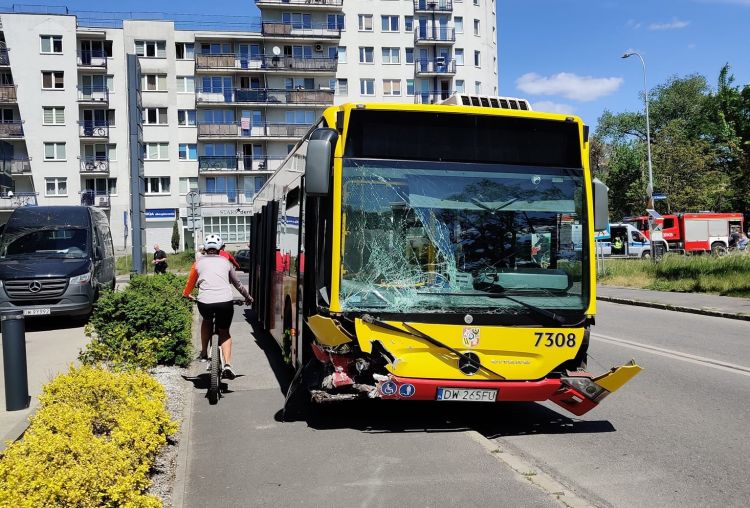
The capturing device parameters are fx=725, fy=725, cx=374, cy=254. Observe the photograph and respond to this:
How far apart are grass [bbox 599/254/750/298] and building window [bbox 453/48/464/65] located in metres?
42.4

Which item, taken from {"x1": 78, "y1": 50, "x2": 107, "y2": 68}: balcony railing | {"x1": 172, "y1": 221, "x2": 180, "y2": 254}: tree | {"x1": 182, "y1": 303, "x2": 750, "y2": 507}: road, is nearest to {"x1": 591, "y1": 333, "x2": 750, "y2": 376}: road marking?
{"x1": 182, "y1": 303, "x2": 750, "y2": 507}: road

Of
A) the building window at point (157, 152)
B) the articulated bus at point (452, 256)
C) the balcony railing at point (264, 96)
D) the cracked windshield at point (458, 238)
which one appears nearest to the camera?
the articulated bus at point (452, 256)

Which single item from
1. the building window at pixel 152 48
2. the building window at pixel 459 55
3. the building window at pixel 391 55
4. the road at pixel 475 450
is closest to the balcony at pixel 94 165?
the building window at pixel 152 48

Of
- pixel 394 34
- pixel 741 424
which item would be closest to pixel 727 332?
pixel 741 424

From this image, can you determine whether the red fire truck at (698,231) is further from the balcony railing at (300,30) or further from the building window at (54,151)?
the building window at (54,151)

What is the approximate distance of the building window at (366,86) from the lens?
219 ft

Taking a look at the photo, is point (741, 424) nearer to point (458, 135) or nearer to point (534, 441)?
point (534, 441)

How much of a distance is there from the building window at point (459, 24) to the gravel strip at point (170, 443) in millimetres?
64276

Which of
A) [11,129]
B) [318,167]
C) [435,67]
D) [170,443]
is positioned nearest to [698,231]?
[435,67]

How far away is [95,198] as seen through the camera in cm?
6169

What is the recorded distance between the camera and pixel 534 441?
6582mm

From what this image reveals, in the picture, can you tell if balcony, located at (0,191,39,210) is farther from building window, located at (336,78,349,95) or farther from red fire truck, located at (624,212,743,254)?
red fire truck, located at (624,212,743,254)

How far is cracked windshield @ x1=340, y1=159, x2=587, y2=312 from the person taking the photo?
21.3 ft

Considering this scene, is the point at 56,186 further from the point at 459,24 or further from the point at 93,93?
the point at 459,24
